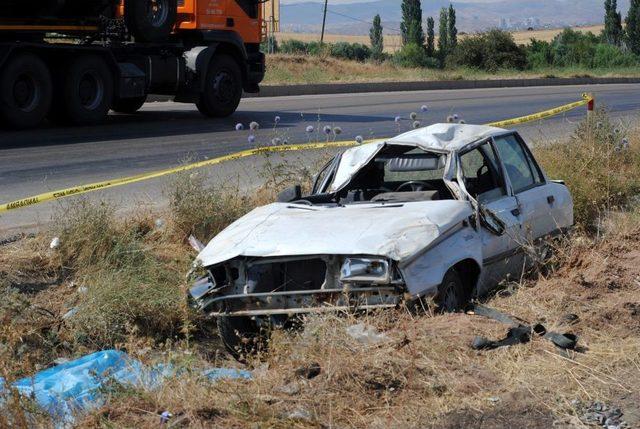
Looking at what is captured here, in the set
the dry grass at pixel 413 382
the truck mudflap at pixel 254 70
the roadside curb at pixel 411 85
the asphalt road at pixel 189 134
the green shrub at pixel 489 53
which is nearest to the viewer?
the dry grass at pixel 413 382

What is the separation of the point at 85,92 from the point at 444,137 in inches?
470

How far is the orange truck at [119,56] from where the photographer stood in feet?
57.1

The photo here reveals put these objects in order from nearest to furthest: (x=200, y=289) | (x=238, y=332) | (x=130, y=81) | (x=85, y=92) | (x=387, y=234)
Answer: (x=387, y=234)
(x=238, y=332)
(x=200, y=289)
(x=85, y=92)
(x=130, y=81)

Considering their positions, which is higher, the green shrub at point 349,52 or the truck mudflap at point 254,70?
the green shrub at point 349,52

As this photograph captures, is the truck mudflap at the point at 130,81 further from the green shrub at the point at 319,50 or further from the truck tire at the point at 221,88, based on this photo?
the green shrub at the point at 319,50

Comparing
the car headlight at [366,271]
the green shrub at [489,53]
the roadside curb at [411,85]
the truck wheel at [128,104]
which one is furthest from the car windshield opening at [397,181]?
the green shrub at [489,53]

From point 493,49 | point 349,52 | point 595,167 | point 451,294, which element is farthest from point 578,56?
point 451,294

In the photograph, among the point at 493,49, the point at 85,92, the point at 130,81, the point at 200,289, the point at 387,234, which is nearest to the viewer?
the point at 387,234

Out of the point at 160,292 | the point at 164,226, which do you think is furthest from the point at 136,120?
the point at 160,292

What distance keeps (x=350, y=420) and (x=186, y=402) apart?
78cm

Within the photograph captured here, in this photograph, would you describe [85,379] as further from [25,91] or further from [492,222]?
[25,91]

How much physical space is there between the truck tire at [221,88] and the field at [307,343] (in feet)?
37.7

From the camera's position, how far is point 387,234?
21.3 feet

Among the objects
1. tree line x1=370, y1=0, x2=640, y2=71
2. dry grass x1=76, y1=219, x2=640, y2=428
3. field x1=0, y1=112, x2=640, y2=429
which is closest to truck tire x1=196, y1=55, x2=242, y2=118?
field x1=0, y1=112, x2=640, y2=429
